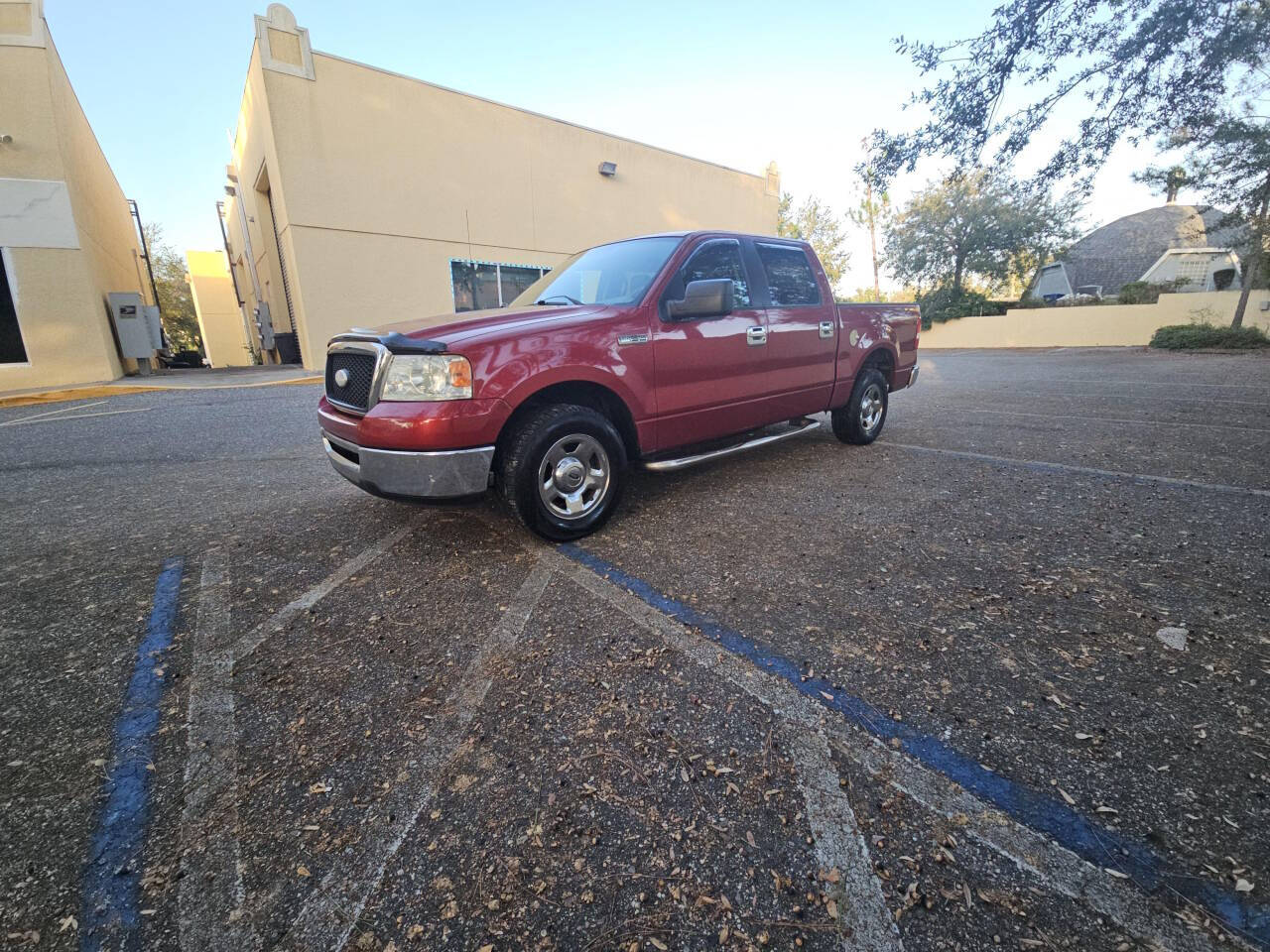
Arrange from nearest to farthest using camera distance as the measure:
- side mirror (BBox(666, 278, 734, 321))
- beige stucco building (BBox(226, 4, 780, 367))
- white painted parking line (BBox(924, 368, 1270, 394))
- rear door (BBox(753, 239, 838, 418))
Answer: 1. side mirror (BBox(666, 278, 734, 321))
2. rear door (BBox(753, 239, 838, 418))
3. white painted parking line (BBox(924, 368, 1270, 394))
4. beige stucco building (BBox(226, 4, 780, 367))

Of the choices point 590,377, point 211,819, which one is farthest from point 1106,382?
point 211,819

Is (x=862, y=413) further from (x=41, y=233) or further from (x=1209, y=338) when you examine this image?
(x=1209, y=338)

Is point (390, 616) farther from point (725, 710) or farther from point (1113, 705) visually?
point (1113, 705)

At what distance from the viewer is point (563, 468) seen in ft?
11.6

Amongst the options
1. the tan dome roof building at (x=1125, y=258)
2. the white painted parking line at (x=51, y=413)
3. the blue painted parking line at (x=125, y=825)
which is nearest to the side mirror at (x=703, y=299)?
the blue painted parking line at (x=125, y=825)

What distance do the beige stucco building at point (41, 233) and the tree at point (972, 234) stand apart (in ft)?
114

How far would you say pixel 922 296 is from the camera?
1334 inches

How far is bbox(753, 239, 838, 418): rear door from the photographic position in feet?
Result: 15.6

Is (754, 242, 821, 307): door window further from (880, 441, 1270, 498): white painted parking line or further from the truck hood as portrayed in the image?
(880, 441, 1270, 498): white painted parking line

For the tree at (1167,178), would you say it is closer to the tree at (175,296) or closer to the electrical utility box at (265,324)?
the electrical utility box at (265,324)

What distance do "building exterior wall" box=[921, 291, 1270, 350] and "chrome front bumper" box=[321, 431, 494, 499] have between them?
2849cm

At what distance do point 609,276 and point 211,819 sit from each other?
390cm

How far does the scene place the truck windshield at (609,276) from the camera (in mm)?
4152

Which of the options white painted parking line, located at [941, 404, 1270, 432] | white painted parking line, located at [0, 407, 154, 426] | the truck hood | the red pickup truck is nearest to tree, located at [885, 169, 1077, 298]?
white painted parking line, located at [941, 404, 1270, 432]
